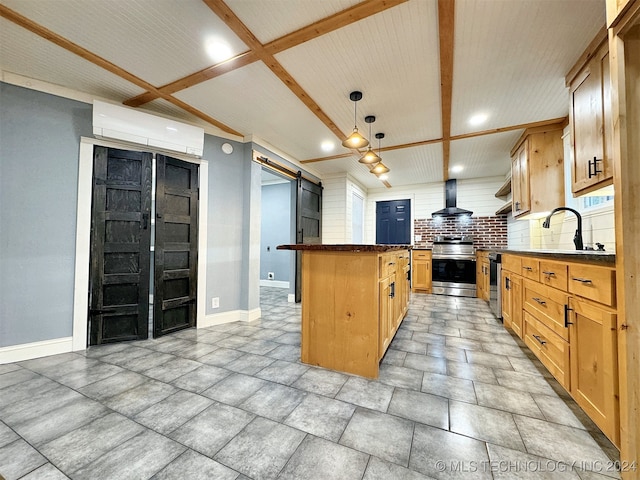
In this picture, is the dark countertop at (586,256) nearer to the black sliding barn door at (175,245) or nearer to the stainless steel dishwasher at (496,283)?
the stainless steel dishwasher at (496,283)

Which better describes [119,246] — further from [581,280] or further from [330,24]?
Result: [581,280]

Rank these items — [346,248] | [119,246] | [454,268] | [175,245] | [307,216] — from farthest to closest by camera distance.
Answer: [454,268], [307,216], [175,245], [119,246], [346,248]

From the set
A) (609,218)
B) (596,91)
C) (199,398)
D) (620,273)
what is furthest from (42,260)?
(609,218)

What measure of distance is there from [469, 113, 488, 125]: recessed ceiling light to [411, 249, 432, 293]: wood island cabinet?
302 centimetres

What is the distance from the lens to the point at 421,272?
18.3 ft

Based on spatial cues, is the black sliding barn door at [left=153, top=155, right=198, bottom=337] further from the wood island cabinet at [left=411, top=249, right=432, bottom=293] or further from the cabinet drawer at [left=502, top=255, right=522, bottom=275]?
the wood island cabinet at [left=411, top=249, right=432, bottom=293]

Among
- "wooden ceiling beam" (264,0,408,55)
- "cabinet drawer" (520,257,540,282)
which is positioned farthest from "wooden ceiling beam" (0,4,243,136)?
"cabinet drawer" (520,257,540,282)

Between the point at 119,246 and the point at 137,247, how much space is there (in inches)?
6.1

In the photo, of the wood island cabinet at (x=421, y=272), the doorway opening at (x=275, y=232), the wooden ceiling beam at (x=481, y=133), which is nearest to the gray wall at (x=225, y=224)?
the wooden ceiling beam at (x=481, y=133)

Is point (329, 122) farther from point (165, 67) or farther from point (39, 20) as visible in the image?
point (39, 20)

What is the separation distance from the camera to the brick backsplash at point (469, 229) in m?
5.59

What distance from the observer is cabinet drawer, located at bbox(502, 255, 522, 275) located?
8.19ft

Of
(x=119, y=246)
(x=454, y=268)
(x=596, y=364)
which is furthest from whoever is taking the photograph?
(x=454, y=268)

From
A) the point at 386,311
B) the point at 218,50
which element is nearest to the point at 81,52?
the point at 218,50
